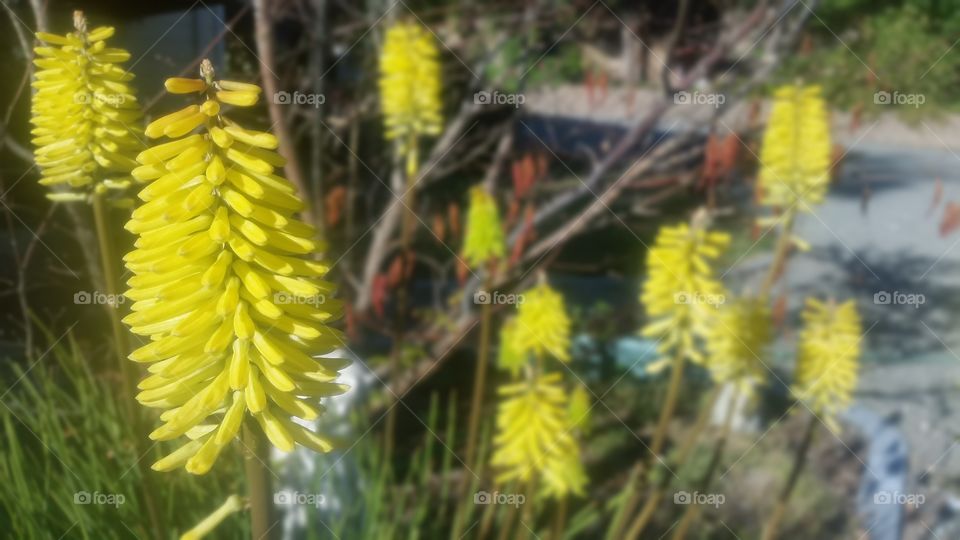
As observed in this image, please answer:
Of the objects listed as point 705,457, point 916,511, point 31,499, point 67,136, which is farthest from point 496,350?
point 67,136

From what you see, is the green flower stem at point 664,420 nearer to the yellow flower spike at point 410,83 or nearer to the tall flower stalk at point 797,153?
the tall flower stalk at point 797,153

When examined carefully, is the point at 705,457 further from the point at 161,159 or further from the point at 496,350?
the point at 161,159
